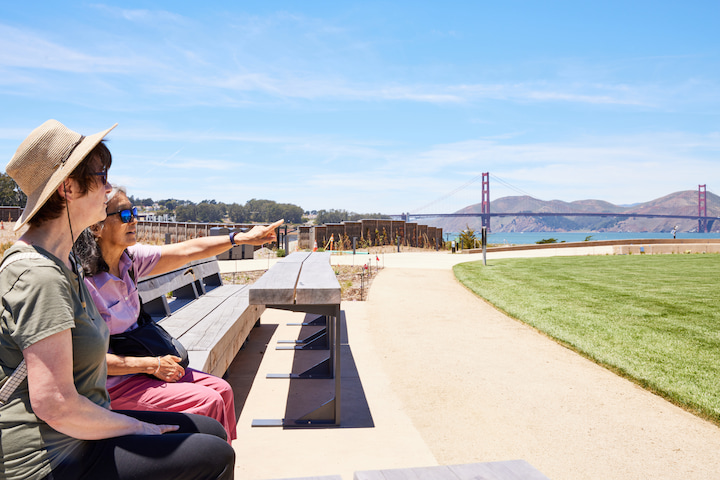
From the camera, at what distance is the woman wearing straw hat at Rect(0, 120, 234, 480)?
1.24 m

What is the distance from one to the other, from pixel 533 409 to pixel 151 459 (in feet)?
9.72

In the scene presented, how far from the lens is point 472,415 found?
358 centimetres

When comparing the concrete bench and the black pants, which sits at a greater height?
the black pants

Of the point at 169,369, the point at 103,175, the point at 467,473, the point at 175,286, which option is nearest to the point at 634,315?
the point at 175,286

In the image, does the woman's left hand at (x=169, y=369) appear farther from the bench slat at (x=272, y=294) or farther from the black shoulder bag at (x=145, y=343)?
the bench slat at (x=272, y=294)

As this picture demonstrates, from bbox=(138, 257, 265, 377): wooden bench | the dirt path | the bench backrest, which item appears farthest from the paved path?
the bench backrest

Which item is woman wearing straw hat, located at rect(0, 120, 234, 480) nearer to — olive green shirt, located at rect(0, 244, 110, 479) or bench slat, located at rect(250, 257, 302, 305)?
olive green shirt, located at rect(0, 244, 110, 479)

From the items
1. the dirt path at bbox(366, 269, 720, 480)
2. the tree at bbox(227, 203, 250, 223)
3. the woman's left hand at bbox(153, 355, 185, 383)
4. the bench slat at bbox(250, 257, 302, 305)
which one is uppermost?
the tree at bbox(227, 203, 250, 223)

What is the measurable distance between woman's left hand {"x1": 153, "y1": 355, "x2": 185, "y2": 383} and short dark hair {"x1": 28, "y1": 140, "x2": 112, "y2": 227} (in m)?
0.85

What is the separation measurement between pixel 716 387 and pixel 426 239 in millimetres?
20014

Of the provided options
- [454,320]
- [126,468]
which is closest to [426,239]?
[454,320]

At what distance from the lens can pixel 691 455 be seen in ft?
9.86

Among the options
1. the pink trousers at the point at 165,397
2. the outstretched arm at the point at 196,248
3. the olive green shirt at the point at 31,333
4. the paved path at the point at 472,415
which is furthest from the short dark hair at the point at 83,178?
the paved path at the point at 472,415

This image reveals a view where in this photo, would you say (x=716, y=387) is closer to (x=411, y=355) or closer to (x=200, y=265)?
(x=411, y=355)
